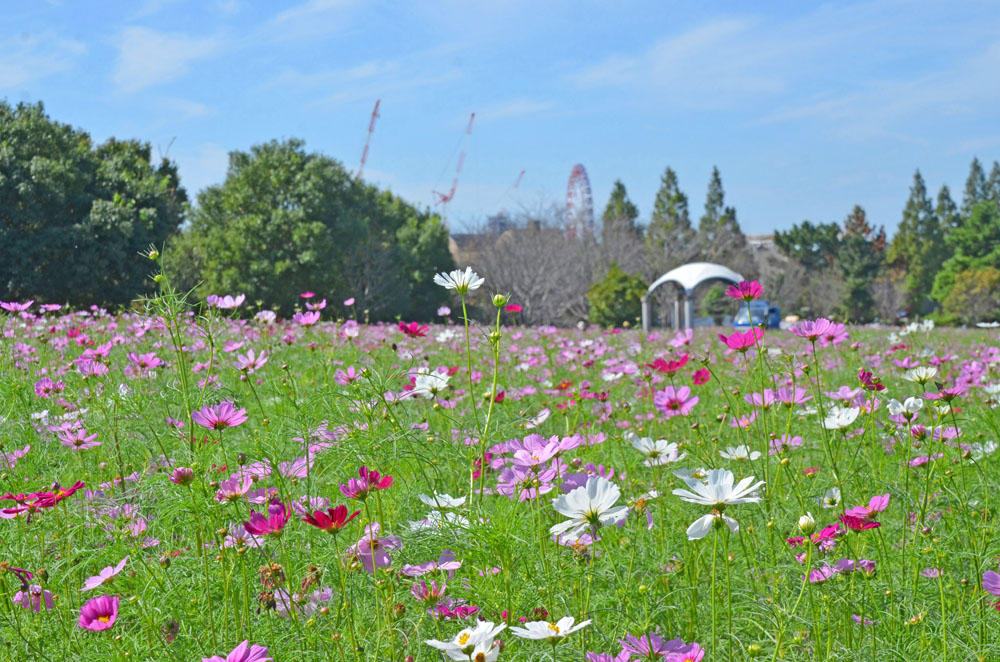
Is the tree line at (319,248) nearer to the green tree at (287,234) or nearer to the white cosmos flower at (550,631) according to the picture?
the green tree at (287,234)

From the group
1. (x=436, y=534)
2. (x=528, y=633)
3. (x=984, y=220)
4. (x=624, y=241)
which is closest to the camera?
(x=528, y=633)

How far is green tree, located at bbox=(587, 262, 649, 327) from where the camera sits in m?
20.3

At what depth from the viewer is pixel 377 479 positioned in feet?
4.31

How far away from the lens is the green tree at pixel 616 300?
66.5 feet

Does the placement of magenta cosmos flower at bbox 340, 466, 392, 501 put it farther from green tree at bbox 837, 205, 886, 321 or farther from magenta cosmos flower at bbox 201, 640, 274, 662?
green tree at bbox 837, 205, 886, 321

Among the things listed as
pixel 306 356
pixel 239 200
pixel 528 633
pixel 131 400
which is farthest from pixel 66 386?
pixel 239 200

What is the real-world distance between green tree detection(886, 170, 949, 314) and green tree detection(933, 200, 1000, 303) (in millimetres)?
2094

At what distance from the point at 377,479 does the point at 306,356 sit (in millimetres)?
3560

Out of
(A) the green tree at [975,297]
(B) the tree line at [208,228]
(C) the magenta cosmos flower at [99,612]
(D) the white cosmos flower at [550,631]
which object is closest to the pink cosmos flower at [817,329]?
(D) the white cosmos flower at [550,631]

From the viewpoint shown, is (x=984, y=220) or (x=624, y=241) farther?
(x=984, y=220)

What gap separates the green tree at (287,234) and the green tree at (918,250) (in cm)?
2855

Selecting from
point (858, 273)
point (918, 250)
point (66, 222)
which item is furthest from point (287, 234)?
point (918, 250)

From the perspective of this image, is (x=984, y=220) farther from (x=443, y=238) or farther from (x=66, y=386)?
(x=66, y=386)

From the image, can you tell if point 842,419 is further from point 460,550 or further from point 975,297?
point 975,297
